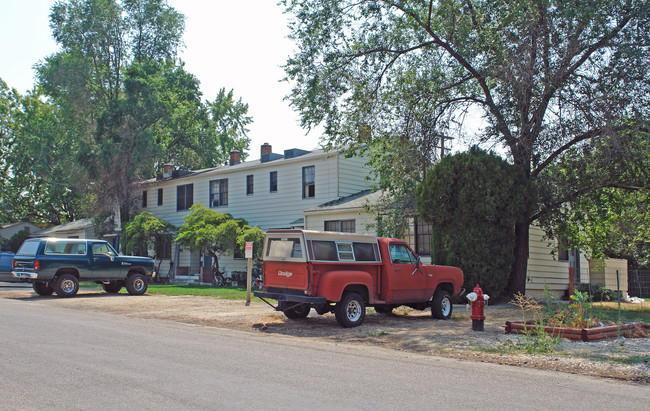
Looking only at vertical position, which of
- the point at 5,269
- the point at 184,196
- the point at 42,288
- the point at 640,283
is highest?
the point at 184,196

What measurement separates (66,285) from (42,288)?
51.0 inches

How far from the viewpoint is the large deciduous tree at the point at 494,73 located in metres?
15.5

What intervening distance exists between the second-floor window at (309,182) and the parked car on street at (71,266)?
844 centimetres

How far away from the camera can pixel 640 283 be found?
29.1 metres

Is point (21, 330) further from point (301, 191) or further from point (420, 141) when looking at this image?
point (301, 191)

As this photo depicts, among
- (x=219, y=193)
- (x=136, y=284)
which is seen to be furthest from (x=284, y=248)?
(x=219, y=193)

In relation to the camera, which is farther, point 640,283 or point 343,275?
point 640,283

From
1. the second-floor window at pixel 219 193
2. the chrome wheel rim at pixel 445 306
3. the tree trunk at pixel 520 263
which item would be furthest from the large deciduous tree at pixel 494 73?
the second-floor window at pixel 219 193

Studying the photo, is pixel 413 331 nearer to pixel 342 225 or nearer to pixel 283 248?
pixel 283 248

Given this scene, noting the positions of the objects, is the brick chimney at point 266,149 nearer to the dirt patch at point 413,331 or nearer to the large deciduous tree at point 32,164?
the dirt patch at point 413,331

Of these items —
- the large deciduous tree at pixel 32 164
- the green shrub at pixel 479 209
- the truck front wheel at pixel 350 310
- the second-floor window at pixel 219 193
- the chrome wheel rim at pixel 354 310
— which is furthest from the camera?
the large deciduous tree at pixel 32 164

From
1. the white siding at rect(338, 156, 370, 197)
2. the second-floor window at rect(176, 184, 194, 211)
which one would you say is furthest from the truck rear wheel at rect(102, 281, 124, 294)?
the second-floor window at rect(176, 184, 194, 211)

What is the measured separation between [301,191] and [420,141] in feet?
33.5

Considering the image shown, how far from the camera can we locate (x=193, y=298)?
20.2 m
